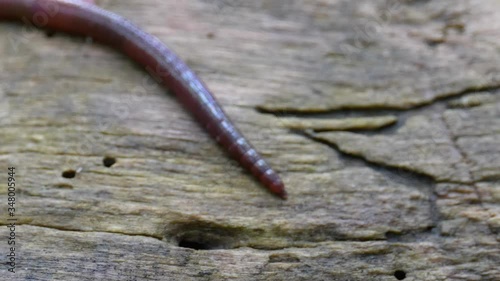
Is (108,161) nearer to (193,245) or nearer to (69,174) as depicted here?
(69,174)

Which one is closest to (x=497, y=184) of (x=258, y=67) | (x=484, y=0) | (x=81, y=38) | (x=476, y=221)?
(x=476, y=221)

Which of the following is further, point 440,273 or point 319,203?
point 319,203

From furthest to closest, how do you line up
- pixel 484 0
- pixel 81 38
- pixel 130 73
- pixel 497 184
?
1. pixel 484 0
2. pixel 81 38
3. pixel 130 73
4. pixel 497 184

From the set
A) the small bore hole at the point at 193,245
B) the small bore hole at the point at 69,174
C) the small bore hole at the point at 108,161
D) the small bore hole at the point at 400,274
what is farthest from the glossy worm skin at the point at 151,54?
the small bore hole at the point at 69,174

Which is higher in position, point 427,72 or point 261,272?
point 427,72

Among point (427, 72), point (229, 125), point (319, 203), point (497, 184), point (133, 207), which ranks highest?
point (427, 72)

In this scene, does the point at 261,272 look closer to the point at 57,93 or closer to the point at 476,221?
the point at 476,221

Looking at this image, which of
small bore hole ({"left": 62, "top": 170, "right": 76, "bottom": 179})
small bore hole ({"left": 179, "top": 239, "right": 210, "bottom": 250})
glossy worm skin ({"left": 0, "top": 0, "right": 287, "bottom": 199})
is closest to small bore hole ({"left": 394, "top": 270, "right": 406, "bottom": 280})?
glossy worm skin ({"left": 0, "top": 0, "right": 287, "bottom": 199})

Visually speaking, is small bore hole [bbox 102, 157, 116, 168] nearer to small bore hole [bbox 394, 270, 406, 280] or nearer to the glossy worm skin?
the glossy worm skin
